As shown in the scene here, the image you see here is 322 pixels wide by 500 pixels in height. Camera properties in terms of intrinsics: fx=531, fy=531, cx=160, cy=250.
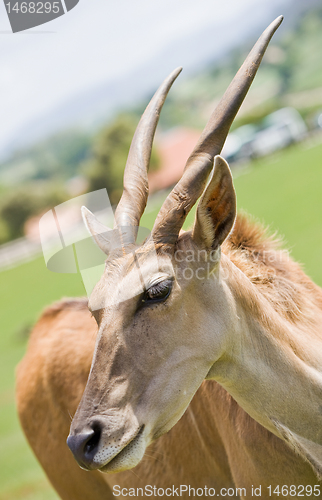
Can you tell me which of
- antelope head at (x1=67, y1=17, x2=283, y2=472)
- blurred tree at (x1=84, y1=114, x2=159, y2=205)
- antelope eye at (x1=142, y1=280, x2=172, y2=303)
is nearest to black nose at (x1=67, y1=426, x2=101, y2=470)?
antelope head at (x1=67, y1=17, x2=283, y2=472)

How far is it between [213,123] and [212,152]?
184mm

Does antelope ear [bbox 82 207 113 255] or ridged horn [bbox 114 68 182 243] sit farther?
antelope ear [bbox 82 207 113 255]

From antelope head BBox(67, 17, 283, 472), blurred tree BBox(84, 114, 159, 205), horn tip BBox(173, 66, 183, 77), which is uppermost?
horn tip BBox(173, 66, 183, 77)

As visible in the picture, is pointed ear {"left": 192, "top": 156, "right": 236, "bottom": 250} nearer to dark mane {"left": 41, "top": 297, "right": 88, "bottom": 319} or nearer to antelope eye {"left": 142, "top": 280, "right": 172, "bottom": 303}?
antelope eye {"left": 142, "top": 280, "right": 172, "bottom": 303}

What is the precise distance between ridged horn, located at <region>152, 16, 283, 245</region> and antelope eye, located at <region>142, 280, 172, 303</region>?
0.30m

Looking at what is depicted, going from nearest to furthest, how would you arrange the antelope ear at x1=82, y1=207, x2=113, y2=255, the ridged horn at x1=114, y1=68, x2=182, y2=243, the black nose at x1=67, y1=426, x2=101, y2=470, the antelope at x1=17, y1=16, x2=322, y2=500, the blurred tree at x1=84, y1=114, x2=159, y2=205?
the black nose at x1=67, y1=426, x2=101, y2=470
the antelope at x1=17, y1=16, x2=322, y2=500
the ridged horn at x1=114, y1=68, x2=182, y2=243
the antelope ear at x1=82, y1=207, x2=113, y2=255
the blurred tree at x1=84, y1=114, x2=159, y2=205

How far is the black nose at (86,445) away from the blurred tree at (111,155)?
170 feet

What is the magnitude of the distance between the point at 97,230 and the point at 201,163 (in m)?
1.02

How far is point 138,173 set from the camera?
388 cm

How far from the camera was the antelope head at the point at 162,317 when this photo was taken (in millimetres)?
2902

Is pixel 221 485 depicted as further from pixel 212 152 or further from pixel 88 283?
pixel 212 152

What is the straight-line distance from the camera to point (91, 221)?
13.1ft

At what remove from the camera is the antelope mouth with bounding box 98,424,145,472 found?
290cm

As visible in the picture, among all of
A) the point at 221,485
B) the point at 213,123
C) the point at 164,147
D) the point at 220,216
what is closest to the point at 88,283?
the point at 220,216
